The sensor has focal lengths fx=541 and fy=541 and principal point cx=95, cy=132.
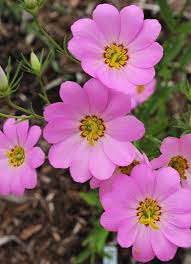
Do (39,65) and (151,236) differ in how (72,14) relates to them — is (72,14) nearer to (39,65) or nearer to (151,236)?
(39,65)

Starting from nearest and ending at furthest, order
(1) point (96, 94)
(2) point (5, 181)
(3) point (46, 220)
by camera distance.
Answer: (1) point (96, 94)
(2) point (5, 181)
(3) point (46, 220)

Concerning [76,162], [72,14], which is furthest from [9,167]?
[72,14]

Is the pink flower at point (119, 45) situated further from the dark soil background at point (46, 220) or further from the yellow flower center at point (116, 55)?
the dark soil background at point (46, 220)

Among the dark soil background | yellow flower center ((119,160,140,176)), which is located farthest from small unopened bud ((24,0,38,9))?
the dark soil background

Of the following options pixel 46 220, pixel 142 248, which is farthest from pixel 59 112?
pixel 46 220

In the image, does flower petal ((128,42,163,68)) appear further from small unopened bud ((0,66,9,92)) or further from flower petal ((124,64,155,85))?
small unopened bud ((0,66,9,92))

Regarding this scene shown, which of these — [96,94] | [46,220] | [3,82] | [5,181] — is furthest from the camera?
[46,220]

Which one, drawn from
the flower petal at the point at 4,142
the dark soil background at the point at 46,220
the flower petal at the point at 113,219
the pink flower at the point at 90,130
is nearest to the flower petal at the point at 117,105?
the pink flower at the point at 90,130

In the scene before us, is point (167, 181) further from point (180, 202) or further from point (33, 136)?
point (33, 136)
